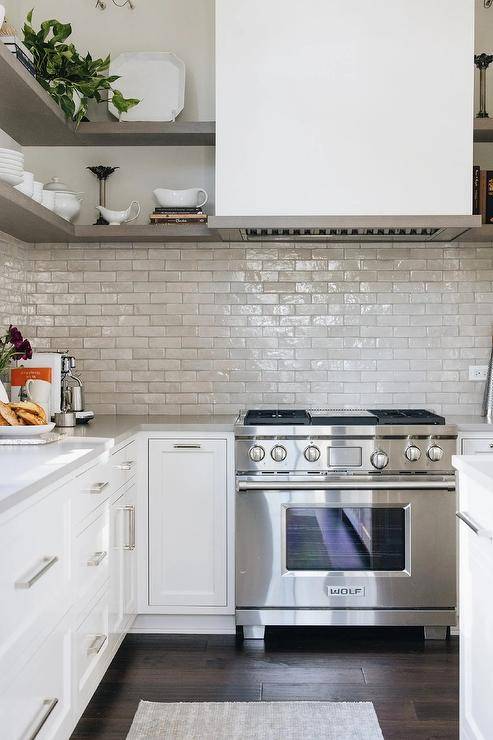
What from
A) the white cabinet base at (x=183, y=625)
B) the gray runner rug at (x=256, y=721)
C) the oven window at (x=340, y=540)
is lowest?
the gray runner rug at (x=256, y=721)

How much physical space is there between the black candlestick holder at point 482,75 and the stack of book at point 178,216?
1442 millimetres

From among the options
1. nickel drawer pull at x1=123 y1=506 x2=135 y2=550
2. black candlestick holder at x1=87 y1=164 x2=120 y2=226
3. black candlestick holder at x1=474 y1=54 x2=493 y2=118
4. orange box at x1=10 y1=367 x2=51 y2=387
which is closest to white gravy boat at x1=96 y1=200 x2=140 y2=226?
black candlestick holder at x1=87 y1=164 x2=120 y2=226

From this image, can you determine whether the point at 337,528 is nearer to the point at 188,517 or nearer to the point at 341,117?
the point at 188,517

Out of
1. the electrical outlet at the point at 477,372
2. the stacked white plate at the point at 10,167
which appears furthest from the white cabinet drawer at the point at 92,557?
the electrical outlet at the point at 477,372

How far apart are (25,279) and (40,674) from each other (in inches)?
92.9

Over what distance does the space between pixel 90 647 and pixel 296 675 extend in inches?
35.4

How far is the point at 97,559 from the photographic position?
93.7 inches

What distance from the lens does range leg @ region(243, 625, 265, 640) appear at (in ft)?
10.3

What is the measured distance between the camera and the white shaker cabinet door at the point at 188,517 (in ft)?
10.5

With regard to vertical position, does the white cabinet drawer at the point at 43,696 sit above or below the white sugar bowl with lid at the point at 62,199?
below

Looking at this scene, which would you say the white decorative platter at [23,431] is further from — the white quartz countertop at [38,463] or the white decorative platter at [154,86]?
the white decorative platter at [154,86]

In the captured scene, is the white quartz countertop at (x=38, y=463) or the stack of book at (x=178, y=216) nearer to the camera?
the white quartz countertop at (x=38, y=463)

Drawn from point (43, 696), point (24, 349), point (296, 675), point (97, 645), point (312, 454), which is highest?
point (24, 349)

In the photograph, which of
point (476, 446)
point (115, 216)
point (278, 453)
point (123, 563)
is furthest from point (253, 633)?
point (115, 216)
